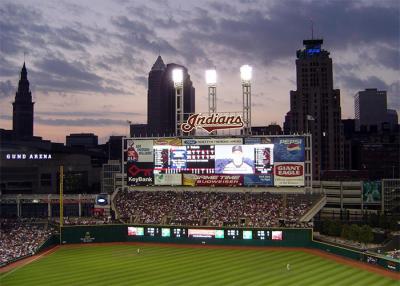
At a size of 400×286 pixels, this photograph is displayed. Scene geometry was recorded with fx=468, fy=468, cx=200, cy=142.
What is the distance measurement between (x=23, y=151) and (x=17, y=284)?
68.9m

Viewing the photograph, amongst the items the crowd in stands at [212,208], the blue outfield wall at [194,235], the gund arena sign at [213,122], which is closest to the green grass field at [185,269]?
the blue outfield wall at [194,235]

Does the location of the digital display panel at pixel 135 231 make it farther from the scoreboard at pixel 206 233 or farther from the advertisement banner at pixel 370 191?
A: the advertisement banner at pixel 370 191

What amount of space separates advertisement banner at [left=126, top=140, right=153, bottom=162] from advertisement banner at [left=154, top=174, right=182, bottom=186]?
2.42 meters

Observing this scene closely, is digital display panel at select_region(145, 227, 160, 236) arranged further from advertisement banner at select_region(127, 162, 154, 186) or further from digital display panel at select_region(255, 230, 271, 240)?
digital display panel at select_region(255, 230, 271, 240)

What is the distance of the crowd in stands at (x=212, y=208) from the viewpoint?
53.5 metres

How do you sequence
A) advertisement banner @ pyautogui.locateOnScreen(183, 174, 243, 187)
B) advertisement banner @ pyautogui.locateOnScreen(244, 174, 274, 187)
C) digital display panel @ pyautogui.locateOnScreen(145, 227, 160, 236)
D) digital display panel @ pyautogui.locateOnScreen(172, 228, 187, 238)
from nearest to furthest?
digital display panel @ pyautogui.locateOnScreen(172, 228, 187, 238) → digital display panel @ pyautogui.locateOnScreen(145, 227, 160, 236) → advertisement banner @ pyautogui.locateOnScreen(244, 174, 274, 187) → advertisement banner @ pyautogui.locateOnScreen(183, 174, 243, 187)

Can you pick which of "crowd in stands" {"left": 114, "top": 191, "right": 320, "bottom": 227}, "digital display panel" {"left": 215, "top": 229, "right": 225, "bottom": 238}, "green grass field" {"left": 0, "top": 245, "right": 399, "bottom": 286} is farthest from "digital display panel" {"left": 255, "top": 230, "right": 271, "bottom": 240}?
"digital display panel" {"left": 215, "top": 229, "right": 225, "bottom": 238}

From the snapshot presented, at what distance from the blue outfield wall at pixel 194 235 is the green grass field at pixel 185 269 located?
205 cm

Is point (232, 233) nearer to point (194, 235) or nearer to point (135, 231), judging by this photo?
point (194, 235)

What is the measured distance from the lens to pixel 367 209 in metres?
82.1

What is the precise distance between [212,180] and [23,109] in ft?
497

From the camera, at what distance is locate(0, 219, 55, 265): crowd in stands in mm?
46266

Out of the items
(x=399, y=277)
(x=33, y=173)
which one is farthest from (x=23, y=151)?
A: (x=399, y=277)

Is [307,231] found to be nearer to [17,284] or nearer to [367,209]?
[17,284]
